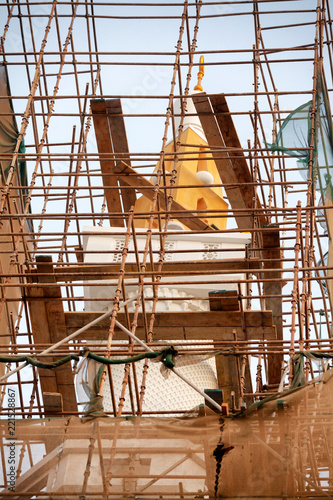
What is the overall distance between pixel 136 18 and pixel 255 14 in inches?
71.3

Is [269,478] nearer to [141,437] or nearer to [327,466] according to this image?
[327,466]

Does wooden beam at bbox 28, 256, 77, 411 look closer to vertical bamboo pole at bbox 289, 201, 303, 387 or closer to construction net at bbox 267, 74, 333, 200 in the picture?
vertical bamboo pole at bbox 289, 201, 303, 387

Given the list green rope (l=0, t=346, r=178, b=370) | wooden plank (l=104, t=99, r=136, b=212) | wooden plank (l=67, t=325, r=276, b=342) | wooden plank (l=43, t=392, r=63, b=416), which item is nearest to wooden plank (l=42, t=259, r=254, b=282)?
wooden plank (l=67, t=325, r=276, b=342)

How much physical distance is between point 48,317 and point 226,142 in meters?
4.89

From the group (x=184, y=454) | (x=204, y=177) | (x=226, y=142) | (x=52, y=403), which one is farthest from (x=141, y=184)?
(x=184, y=454)

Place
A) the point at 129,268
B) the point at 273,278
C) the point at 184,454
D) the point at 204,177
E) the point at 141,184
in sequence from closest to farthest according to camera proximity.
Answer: the point at 184,454 < the point at 273,278 < the point at 129,268 < the point at 141,184 < the point at 204,177

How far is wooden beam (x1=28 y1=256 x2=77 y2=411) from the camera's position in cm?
1107

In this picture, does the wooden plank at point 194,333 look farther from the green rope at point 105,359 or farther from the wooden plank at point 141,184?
the green rope at point 105,359

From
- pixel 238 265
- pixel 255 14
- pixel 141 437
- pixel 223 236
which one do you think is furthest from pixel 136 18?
pixel 141 437

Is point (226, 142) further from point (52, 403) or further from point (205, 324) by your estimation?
point (52, 403)

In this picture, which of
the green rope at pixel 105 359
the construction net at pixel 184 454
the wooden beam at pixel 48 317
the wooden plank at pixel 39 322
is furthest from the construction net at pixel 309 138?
the construction net at pixel 184 454

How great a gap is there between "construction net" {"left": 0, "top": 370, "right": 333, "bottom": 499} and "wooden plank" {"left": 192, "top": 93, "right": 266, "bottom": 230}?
23.3 ft

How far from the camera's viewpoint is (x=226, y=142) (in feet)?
49.5

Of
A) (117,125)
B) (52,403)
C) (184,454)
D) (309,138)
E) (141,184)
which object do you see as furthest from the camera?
(117,125)
